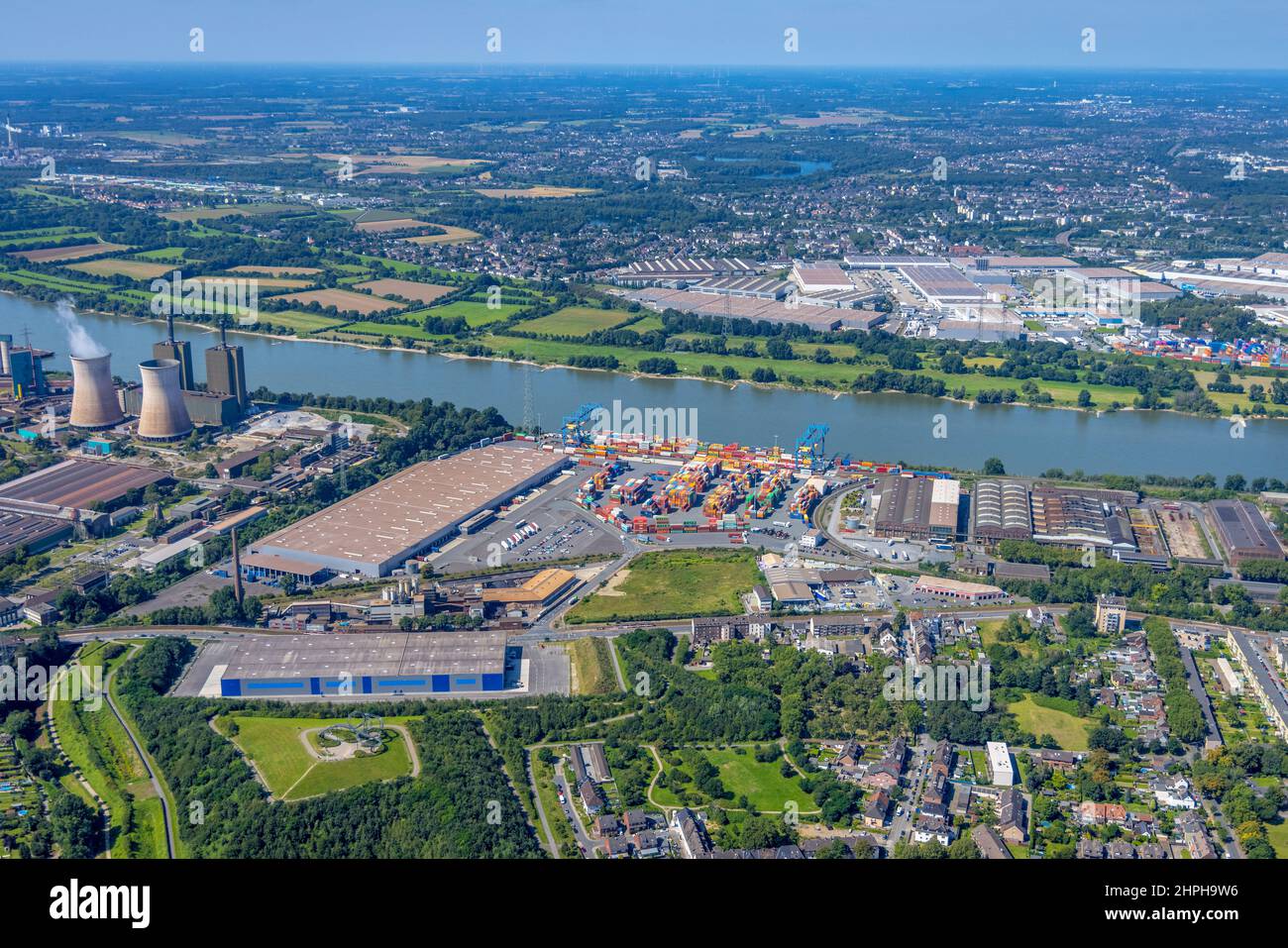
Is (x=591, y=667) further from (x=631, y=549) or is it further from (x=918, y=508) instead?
(x=918, y=508)

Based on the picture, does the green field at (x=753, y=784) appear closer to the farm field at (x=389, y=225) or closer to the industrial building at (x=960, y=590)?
the industrial building at (x=960, y=590)

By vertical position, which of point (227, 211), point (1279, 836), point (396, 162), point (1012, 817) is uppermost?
point (396, 162)

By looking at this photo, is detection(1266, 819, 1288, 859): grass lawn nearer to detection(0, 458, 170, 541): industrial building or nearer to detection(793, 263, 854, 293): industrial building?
detection(0, 458, 170, 541): industrial building

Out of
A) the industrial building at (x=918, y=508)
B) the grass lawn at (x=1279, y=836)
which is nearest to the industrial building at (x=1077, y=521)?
the industrial building at (x=918, y=508)

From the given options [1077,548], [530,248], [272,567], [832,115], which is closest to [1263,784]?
[1077,548]

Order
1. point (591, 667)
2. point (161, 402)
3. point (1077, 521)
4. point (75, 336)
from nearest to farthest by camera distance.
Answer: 1. point (591, 667)
2. point (1077, 521)
3. point (161, 402)
4. point (75, 336)

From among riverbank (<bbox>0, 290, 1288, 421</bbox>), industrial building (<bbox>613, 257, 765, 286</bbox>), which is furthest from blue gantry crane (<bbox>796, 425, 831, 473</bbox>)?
industrial building (<bbox>613, 257, 765, 286</bbox>)
